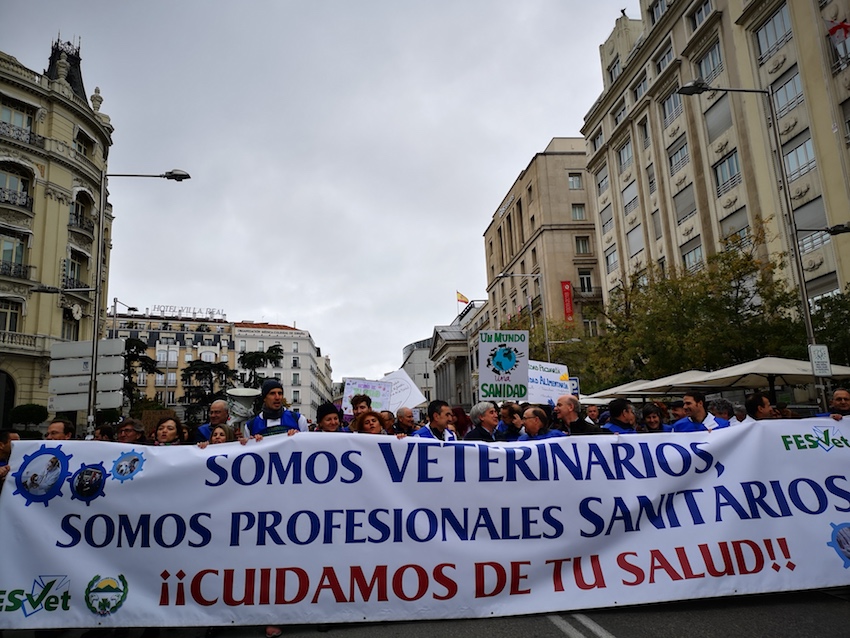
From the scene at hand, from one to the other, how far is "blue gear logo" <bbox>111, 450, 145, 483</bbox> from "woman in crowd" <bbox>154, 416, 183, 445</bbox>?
1.07 meters

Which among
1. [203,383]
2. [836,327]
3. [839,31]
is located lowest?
[836,327]

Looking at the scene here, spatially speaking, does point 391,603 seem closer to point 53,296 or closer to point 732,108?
point 732,108

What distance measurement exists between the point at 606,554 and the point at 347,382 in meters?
11.7

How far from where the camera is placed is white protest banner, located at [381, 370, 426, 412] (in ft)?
52.2

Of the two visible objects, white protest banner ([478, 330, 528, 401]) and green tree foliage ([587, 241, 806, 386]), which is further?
green tree foliage ([587, 241, 806, 386])

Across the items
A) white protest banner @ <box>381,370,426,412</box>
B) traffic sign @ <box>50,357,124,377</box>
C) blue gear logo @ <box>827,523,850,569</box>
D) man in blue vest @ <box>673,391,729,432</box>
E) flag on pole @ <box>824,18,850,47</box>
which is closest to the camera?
blue gear logo @ <box>827,523,850,569</box>

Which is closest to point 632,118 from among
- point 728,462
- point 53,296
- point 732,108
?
point 732,108

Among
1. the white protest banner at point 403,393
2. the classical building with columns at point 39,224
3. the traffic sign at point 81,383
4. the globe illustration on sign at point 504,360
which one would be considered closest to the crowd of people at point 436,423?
the globe illustration on sign at point 504,360

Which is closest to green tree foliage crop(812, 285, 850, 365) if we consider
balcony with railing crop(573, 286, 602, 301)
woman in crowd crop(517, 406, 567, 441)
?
woman in crowd crop(517, 406, 567, 441)

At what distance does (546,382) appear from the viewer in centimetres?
1658

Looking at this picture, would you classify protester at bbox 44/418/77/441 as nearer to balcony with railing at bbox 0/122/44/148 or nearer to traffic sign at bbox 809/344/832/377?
traffic sign at bbox 809/344/832/377

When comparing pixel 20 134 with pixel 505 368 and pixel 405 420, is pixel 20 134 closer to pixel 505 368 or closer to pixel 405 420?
pixel 505 368

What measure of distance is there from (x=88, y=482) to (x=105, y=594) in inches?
33.5

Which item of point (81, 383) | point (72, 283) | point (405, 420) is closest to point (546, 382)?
point (405, 420)
